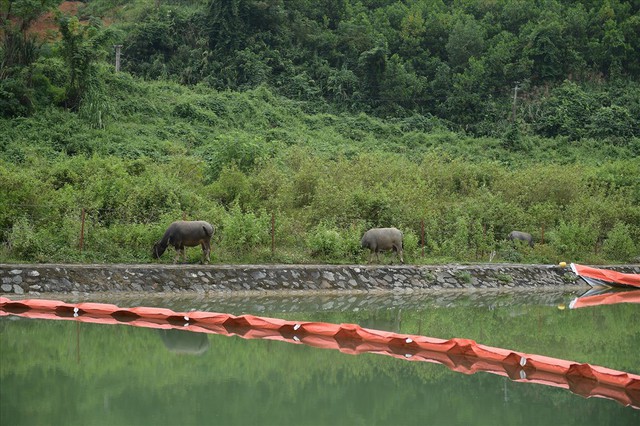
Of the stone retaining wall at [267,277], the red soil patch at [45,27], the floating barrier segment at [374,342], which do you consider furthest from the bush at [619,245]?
the red soil patch at [45,27]

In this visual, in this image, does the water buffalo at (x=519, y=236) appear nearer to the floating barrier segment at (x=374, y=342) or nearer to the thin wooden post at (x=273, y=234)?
the thin wooden post at (x=273, y=234)

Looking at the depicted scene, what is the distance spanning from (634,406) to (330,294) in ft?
40.4

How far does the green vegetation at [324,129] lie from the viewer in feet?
81.5

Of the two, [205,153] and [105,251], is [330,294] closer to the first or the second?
[105,251]

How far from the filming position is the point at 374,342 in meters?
15.2

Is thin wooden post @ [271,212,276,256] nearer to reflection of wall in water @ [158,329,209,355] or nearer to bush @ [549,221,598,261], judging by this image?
reflection of wall in water @ [158,329,209,355]

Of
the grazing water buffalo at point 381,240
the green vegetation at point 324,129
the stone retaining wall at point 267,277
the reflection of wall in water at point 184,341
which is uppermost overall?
the green vegetation at point 324,129

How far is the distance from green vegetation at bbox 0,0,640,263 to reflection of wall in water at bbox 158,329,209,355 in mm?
7002

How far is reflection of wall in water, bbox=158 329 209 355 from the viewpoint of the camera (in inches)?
535

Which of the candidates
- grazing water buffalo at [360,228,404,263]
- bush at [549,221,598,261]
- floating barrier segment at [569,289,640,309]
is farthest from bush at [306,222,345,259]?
bush at [549,221,598,261]

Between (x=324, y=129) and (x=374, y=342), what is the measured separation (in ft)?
111

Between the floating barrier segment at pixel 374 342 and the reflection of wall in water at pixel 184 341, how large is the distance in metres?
0.45

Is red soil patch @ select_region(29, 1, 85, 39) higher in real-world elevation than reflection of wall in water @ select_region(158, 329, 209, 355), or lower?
higher

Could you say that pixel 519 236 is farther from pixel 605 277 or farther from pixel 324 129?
pixel 324 129
